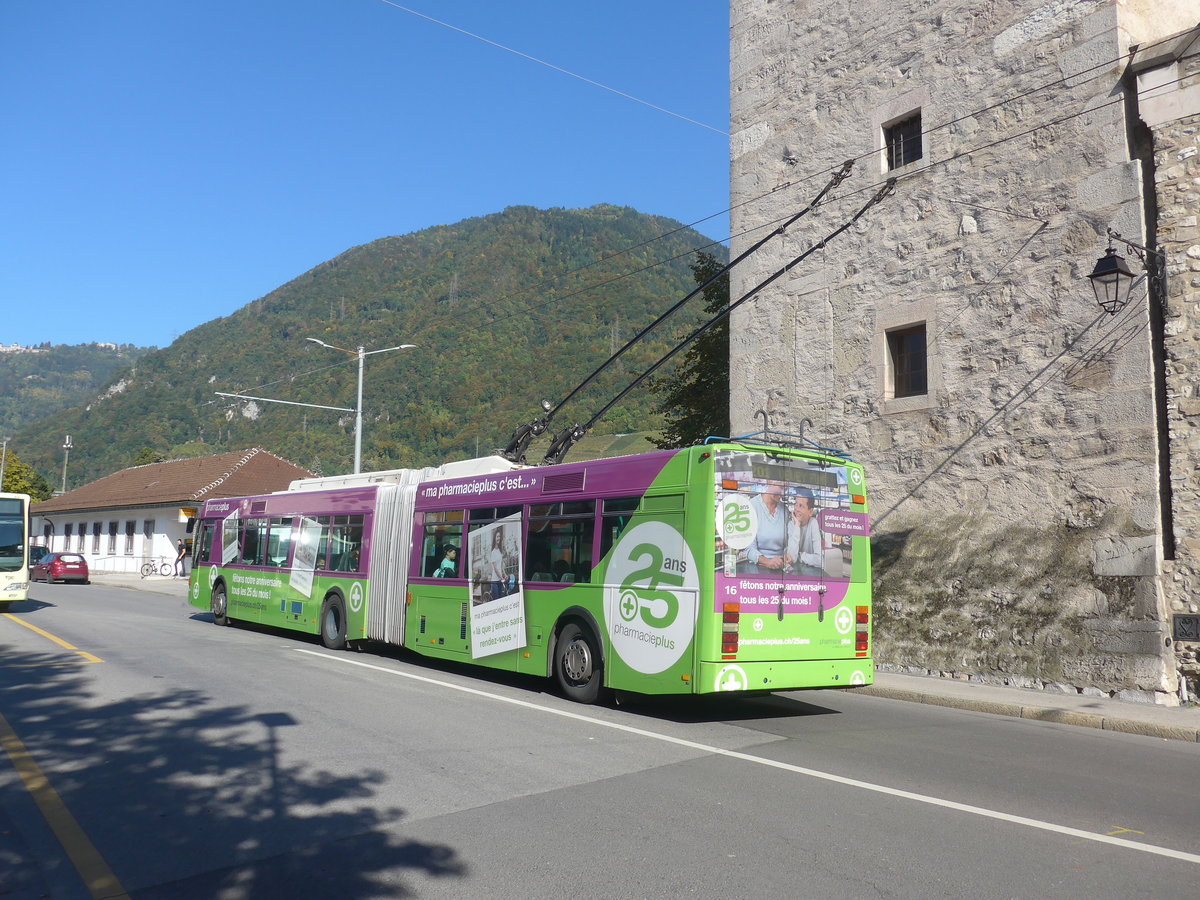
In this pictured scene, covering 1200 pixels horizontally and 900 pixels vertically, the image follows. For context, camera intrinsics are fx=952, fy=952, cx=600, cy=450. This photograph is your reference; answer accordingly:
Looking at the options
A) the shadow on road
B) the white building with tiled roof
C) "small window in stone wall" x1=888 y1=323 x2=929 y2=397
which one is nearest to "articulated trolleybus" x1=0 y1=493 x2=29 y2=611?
the shadow on road

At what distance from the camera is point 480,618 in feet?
39.7

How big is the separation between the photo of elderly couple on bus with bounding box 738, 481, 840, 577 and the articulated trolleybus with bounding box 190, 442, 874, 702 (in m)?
0.01

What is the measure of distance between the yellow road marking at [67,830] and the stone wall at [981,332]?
10.6 meters

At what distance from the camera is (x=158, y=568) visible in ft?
144

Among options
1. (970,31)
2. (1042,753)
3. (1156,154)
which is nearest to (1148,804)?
(1042,753)

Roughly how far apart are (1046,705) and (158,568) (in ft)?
137

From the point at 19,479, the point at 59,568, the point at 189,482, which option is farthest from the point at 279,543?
the point at 19,479

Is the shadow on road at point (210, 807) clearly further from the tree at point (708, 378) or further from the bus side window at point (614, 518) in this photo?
the tree at point (708, 378)

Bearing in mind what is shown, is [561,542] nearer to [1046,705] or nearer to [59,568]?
[1046,705]

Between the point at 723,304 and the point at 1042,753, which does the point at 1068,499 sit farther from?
the point at 723,304

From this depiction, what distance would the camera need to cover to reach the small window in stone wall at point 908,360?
49.6 feet

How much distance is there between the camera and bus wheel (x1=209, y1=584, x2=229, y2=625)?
19438 mm

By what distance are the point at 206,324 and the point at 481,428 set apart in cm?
6813

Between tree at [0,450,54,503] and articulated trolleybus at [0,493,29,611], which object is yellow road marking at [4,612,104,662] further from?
tree at [0,450,54,503]
